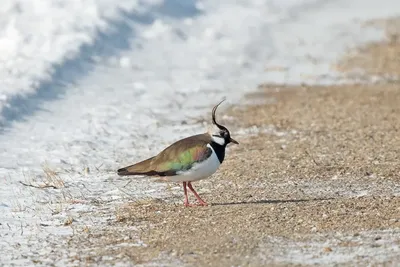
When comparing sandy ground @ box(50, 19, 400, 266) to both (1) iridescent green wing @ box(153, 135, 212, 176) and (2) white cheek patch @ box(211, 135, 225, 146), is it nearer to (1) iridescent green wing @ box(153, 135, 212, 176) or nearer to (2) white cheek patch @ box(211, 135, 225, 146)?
(1) iridescent green wing @ box(153, 135, 212, 176)

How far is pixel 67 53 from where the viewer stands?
48.2ft

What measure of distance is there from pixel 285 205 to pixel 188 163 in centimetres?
83

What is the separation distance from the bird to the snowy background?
54 cm

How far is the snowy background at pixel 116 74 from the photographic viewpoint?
8719 millimetres

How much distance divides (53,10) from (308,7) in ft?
26.0

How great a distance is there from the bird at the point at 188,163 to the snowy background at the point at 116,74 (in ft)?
1.76

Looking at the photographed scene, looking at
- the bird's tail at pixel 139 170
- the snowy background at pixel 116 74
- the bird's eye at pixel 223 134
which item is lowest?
the snowy background at pixel 116 74

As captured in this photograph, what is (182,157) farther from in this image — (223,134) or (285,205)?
(285,205)

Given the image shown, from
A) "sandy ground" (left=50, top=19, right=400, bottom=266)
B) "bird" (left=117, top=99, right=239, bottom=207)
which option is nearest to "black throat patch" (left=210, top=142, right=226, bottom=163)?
"bird" (left=117, top=99, right=239, bottom=207)

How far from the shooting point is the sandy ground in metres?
6.49

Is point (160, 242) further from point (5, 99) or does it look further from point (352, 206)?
point (5, 99)

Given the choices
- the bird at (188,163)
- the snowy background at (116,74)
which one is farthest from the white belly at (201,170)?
the snowy background at (116,74)

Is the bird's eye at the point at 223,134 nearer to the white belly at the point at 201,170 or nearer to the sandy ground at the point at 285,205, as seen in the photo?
the white belly at the point at 201,170

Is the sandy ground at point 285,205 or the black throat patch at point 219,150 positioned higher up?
the black throat patch at point 219,150
